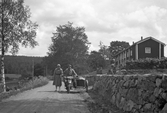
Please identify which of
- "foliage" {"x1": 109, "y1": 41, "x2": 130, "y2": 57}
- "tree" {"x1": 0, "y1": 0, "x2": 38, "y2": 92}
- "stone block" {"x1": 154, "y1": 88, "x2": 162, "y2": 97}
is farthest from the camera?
"foliage" {"x1": 109, "y1": 41, "x2": 130, "y2": 57}

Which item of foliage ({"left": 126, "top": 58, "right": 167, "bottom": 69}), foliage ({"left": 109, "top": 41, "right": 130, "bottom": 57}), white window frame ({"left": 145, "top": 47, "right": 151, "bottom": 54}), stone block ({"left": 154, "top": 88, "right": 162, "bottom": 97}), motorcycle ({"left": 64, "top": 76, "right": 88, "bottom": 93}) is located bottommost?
motorcycle ({"left": 64, "top": 76, "right": 88, "bottom": 93})

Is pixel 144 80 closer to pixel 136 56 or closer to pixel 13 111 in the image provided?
pixel 13 111

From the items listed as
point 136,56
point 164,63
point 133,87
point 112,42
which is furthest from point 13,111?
point 112,42

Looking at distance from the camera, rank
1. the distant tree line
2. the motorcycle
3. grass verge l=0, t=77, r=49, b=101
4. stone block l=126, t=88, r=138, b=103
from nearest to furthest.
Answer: stone block l=126, t=88, r=138, b=103, grass verge l=0, t=77, r=49, b=101, the motorcycle, the distant tree line

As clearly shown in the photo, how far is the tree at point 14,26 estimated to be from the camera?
76.5 feet

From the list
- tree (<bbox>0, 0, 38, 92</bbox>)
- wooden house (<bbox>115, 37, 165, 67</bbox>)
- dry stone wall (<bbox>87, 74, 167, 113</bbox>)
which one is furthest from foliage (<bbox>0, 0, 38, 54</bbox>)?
wooden house (<bbox>115, 37, 165, 67</bbox>)

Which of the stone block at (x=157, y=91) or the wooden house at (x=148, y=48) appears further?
the wooden house at (x=148, y=48)

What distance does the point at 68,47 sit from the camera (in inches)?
2349

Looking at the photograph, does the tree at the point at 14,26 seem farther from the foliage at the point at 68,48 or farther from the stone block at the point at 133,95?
the foliage at the point at 68,48

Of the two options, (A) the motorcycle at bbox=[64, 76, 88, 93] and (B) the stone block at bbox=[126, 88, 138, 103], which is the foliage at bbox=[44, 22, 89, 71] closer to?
(A) the motorcycle at bbox=[64, 76, 88, 93]

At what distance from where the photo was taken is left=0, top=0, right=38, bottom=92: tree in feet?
76.5

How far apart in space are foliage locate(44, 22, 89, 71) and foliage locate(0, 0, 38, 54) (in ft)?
110

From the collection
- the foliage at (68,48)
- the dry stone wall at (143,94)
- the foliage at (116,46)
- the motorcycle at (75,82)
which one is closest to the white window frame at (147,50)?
the foliage at (68,48)

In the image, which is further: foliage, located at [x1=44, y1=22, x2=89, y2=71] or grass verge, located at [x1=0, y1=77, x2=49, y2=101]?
foliage, located at [x1=44, y1=22, x2=89, y2=71]
